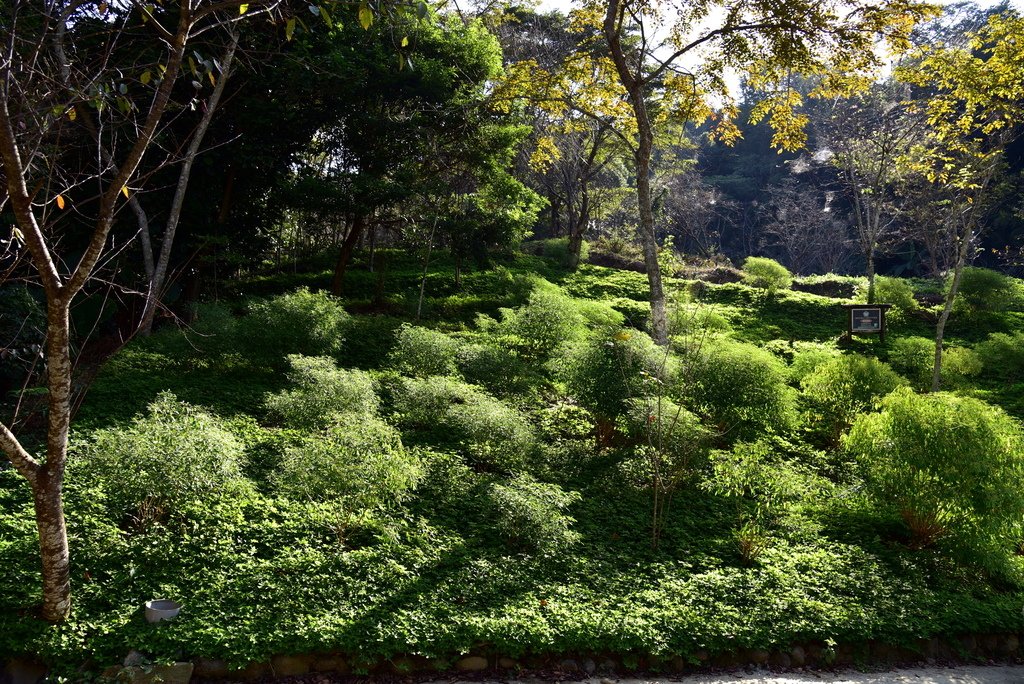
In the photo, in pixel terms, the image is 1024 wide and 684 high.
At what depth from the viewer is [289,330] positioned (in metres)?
10.9

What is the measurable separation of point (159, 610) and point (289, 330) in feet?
20.2

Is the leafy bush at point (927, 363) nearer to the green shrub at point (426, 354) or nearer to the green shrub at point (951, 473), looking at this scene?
the green shrub at point (951, 473)

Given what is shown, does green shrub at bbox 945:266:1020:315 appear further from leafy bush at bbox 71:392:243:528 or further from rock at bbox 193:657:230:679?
rock at bbox 193:657:230:679

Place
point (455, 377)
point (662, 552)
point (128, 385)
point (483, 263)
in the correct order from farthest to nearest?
point (483, 263) → point (455, 377) → point (128, 385) → point (662, 552)

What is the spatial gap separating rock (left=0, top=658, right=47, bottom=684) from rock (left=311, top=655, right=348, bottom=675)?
1.75 m

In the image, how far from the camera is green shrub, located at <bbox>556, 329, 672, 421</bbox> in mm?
9383

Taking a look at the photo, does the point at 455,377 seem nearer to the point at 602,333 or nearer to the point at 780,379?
the point at 602,333

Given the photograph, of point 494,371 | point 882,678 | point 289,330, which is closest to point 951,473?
point 882,678

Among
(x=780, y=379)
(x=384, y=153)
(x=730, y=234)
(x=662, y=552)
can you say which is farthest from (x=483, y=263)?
(x=730, y=234)

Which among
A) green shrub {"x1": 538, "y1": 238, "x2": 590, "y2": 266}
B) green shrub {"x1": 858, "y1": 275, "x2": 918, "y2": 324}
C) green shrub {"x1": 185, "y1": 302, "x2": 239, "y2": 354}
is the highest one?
green shrub {"x1": 538, "y1": 238, "x2": 590, "y2": 266}

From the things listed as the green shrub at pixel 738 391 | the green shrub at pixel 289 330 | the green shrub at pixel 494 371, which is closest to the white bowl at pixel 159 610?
the green shrub at pixel 494 371

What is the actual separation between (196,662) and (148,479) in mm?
1728

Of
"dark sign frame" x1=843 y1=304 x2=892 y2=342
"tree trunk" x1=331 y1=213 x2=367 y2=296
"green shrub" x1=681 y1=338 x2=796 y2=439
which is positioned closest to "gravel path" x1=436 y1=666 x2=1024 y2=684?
"green shrub" x1=681 y1=338 x2=796 y2=439

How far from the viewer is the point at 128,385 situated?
9320mm
